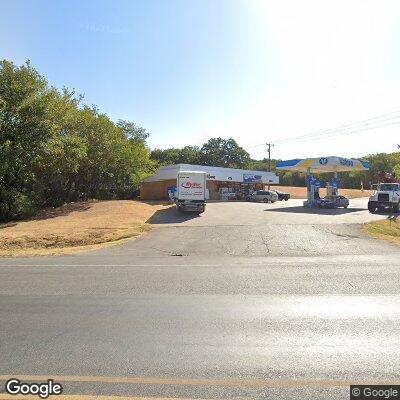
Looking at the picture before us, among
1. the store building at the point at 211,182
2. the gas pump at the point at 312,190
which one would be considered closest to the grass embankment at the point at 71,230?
the gas pump at the point at 312,190

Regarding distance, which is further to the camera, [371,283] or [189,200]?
[189,200]

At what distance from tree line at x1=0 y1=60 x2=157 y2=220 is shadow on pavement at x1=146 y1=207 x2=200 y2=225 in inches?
421

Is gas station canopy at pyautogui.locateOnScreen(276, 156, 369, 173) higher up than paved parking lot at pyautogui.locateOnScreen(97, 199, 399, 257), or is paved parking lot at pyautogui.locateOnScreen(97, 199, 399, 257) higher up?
gas station canopy at pyautogui.locateOnScreen(276, 156, 369, 173)

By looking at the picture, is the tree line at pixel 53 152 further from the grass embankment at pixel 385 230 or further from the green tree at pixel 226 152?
the green tree at pixel 226 152

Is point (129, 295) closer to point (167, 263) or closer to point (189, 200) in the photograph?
point (167, 263)

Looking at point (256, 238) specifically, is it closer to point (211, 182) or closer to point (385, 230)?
point (385, 230)

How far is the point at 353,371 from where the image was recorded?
438 centimetres

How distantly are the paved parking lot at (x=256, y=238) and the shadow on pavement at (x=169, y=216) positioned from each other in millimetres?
149

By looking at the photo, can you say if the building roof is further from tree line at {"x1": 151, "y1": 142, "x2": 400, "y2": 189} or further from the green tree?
the green tree

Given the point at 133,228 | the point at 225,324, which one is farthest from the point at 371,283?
the point at 133,228

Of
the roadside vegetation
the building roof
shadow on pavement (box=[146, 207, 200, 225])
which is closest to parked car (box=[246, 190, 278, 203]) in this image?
the building roof

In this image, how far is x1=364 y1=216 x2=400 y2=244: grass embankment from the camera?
1999 centimetres

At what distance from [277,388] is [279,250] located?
43.2 feet

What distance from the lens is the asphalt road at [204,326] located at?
14.0 feet
